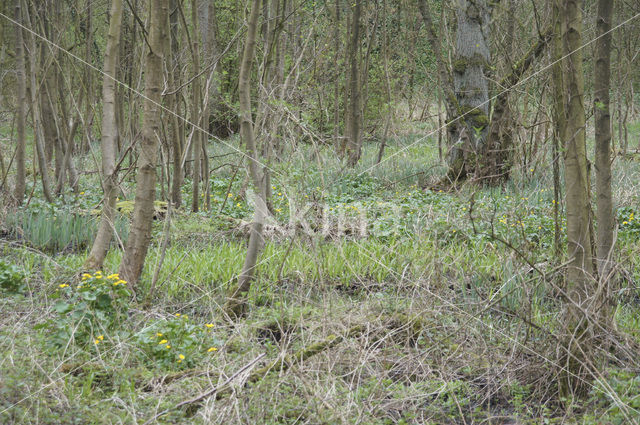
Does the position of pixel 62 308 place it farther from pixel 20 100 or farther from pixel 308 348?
pixel 20 100

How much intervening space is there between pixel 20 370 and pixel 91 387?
1.11 ft

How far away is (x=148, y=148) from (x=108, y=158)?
2.51 ft

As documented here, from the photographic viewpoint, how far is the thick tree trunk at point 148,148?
3904 mm

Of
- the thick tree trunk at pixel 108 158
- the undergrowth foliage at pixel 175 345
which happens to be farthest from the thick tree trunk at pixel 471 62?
the undergrowth foliage at pixel 175 345

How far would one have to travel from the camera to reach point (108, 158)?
4.57 meters

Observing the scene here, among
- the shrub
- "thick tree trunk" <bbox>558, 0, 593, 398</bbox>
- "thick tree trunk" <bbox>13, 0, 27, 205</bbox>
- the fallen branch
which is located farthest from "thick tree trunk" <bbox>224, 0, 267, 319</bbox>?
"thick tree trunk" <bbox>13, 0, 27, 205</bbox>

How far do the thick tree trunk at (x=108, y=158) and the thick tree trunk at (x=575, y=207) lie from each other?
3.12m

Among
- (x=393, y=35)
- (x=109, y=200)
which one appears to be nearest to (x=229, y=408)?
(x=109, y=200)

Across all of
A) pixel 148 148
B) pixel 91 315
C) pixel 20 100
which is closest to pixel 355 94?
pixel 20 100

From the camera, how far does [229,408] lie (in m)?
2.40

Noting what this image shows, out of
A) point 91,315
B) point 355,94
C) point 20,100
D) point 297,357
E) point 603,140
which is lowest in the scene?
point 297,357

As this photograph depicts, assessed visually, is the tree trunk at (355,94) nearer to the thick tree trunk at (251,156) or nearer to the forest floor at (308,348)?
the forest floor at (308,348)

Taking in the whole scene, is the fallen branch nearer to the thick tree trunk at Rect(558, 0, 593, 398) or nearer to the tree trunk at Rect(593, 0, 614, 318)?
the thick tree trunk at Rect(558, 0, 593, 398)

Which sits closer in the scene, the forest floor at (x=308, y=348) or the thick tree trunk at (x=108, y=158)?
the forest floor at (x=308, y=348)
